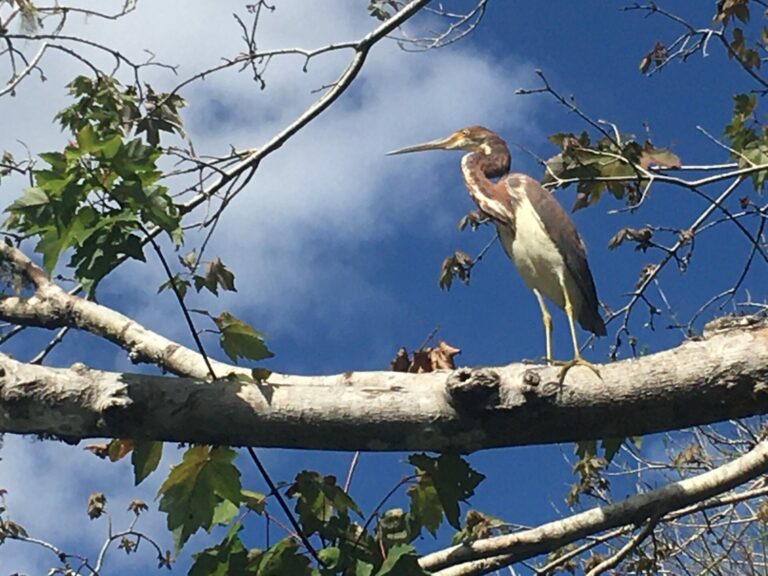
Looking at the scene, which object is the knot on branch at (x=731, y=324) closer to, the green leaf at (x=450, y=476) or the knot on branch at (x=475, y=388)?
the knot on branch at (x=475, y=388)

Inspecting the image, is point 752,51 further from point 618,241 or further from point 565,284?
point 565,284

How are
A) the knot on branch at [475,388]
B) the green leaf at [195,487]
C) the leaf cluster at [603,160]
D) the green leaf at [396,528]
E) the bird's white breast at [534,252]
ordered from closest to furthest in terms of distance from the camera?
the knot on branch at [475,388] → the green leaf at [195,487] → the green leaf at [396,528] → the leaf cluster at [603,160] → the bird's white breast at [534,252]

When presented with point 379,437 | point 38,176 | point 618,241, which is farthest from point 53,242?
point 618,241

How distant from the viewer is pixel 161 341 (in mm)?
2857

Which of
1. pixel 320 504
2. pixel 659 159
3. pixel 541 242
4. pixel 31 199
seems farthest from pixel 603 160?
pixel 31 199

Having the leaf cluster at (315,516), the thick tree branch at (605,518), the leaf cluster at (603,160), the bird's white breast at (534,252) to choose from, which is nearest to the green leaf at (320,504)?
the leaf cluster at (315,516)

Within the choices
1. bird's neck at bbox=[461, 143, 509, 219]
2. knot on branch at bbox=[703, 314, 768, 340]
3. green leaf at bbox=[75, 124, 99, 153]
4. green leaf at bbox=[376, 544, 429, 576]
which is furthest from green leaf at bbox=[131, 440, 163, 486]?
bird's neck at bbox=[461, 143, 509, 219]

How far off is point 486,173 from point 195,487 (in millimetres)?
2189

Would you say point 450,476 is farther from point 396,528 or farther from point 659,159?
point 659,159

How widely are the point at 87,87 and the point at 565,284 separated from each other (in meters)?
1.72

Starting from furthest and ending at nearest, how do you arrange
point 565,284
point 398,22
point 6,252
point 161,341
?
1. point 565,284
2. point 398,22
3. point 6,252
4. point 161,341

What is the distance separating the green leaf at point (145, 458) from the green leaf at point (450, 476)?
51cm

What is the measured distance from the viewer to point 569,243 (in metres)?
3.82

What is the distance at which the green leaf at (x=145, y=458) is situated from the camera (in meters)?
2.24
